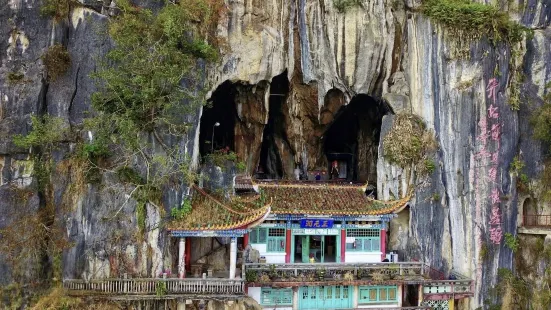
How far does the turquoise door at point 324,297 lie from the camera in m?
14.7

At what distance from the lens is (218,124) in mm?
19203

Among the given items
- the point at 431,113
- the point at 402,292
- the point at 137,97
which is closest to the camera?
the point at 137,97

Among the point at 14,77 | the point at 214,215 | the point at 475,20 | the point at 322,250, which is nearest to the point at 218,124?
the point at 214,215

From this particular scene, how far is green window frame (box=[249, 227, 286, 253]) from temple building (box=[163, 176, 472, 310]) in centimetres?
3

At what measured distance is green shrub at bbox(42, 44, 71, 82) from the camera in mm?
14070

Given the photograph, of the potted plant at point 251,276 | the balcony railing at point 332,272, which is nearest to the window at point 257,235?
the balcony railing at point 332,272

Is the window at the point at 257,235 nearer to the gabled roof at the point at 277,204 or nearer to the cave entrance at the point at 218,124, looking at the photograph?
the gabled roof at the point at 277,204

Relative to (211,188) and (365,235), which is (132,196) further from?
(365,235)

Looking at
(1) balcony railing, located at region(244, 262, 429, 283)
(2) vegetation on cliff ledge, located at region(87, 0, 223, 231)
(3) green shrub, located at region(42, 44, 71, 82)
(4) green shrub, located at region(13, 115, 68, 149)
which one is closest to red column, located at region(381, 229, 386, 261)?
(1) balcony railing, located at region(244, 262, 429, 283)

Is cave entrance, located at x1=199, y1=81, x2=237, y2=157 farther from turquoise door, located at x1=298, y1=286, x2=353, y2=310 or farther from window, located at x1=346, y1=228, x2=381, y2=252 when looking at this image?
turquoise door, located at x1=298, y1=286, x2=353, y2=310

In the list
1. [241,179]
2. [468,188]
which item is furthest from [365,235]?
[241,179]

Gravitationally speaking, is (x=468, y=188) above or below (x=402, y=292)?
above

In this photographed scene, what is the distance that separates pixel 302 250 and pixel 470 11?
10.3m

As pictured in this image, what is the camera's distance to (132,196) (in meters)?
13.6
